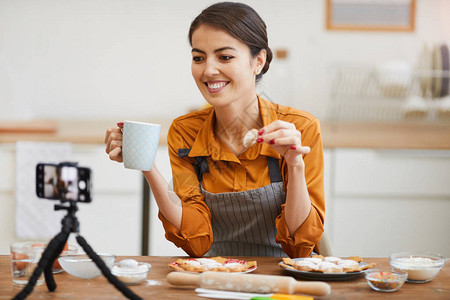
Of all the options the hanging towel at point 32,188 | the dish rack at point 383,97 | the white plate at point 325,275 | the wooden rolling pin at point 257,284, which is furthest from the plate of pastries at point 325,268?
the dish rack at point 383,97

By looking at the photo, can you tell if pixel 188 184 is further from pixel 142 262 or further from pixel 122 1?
pixel 122 1

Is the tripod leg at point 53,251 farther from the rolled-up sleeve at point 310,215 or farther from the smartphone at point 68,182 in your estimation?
the rolled-up sleeve at point 310,215

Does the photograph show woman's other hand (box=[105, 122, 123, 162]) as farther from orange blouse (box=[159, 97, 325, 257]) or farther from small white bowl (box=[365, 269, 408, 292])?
small white bowl (box=[365, 269, 408, 292])

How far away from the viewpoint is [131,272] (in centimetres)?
105

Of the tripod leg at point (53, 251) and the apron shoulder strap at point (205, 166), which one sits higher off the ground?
the apron shoulder strap at point (205, 166)

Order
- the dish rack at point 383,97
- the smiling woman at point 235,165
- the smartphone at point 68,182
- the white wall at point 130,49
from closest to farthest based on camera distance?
the smartphone at point 68,182 → the smiling woman at point 235,165 → the dish rack at point 383,97 → the white wall at point 130,49

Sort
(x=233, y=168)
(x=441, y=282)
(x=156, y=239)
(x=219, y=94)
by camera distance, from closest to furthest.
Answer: (x=441, y=282)
(x=219, y=94)
(x=233, y=168)
(x=156, y=239)

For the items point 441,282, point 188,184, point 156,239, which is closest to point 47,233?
point 156,239

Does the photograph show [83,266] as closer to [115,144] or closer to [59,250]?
[59,250]

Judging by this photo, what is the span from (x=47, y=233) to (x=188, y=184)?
1.35m

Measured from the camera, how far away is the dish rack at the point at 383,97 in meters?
2.89

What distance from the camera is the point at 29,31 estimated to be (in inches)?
118

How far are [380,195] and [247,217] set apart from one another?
4.04ft

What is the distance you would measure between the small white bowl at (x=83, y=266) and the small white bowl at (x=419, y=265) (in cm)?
54
